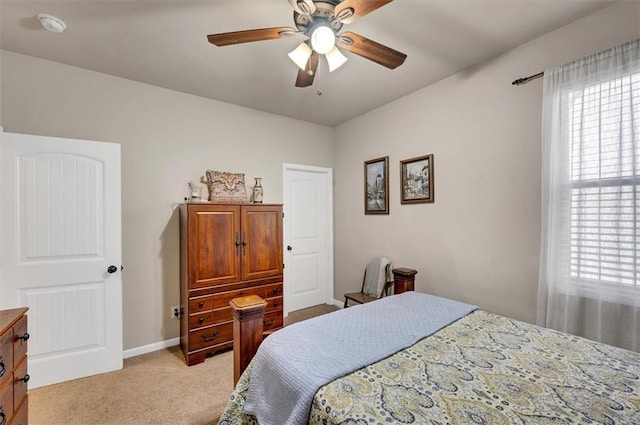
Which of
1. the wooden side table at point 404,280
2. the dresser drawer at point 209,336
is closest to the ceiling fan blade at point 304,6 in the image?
the wooden side table at point 404,280

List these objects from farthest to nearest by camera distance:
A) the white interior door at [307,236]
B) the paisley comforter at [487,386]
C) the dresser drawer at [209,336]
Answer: the white interior door at [307,236] < the dresser drawer at [209,336] < the paisley comforter at [487,386]

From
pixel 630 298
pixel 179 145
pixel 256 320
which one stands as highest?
pixel 179 145

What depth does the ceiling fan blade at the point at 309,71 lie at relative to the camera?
5.78 feet

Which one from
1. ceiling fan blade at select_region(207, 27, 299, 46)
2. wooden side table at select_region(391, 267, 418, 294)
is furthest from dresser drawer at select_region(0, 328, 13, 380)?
wooden side table at select_region(391, 267, 418, 294)

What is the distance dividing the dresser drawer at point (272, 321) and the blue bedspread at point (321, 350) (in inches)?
56.5

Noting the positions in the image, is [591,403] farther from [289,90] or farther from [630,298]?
[289,90]

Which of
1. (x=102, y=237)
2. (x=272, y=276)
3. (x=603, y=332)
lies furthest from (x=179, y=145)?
(x=603, y=332)

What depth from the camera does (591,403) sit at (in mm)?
962

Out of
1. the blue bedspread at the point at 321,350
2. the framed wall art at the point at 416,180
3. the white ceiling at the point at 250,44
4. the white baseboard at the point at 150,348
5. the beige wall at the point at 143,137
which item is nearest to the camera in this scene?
the blue bedspread at the point at 321,350

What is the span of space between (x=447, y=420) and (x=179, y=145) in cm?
314

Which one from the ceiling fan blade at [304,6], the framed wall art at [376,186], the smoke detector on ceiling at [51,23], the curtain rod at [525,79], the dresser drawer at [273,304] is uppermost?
the smoke detector on ceiling at [51,23]

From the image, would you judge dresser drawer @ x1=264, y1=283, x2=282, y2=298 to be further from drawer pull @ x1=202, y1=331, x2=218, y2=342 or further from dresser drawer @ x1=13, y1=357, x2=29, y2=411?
dresser drawer @ x1=13, y1=357, x2=29, y2=411

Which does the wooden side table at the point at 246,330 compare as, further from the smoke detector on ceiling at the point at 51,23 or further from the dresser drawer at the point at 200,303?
the smoke detector on ceiling at the point at 51,23

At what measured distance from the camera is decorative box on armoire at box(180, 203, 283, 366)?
2.53 meters
